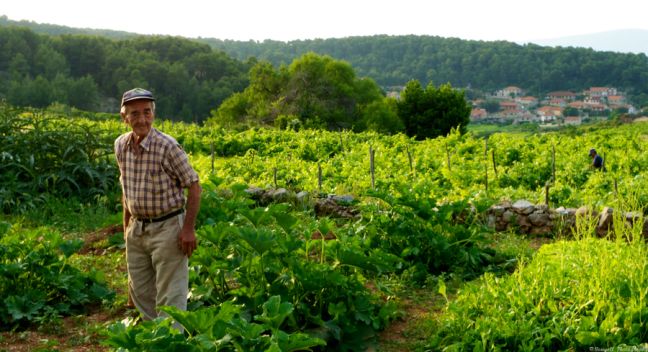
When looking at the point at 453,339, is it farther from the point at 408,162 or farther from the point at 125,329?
the point at 408,162

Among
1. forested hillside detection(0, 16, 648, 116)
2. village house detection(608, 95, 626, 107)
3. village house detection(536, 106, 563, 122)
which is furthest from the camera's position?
village house detection(536, 106, 563, 122)

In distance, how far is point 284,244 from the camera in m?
4.23

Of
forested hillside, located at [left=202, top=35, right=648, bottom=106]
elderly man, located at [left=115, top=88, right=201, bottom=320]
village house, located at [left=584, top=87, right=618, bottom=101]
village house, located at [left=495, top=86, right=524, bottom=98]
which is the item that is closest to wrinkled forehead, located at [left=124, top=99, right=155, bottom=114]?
elderly man, located at [left=115, top=88, right=201, bottom=320]

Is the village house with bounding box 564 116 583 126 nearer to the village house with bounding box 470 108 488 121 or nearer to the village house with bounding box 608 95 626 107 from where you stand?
the village house with bounding box 608 95 626 107

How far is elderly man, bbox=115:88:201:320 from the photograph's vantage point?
378 centimetres

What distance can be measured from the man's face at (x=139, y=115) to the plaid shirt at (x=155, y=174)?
52mm

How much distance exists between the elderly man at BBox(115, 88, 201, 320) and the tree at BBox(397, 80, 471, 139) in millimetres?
32930

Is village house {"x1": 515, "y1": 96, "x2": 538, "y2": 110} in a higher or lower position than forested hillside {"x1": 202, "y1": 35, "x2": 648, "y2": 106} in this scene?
lower

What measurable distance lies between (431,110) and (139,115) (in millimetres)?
34418

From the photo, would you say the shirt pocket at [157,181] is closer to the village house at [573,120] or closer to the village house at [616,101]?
the village house at [573,120]

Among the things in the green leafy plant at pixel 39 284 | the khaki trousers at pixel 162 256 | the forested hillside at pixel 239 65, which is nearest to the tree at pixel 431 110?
the forested hillside at pixel 239 65

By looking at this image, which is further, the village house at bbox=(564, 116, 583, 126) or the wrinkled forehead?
the village house at bbox=(564, 116, 583, 126)

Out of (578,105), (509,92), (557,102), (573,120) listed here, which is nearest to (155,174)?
(573,120)

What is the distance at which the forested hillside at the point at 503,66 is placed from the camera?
280 feet
